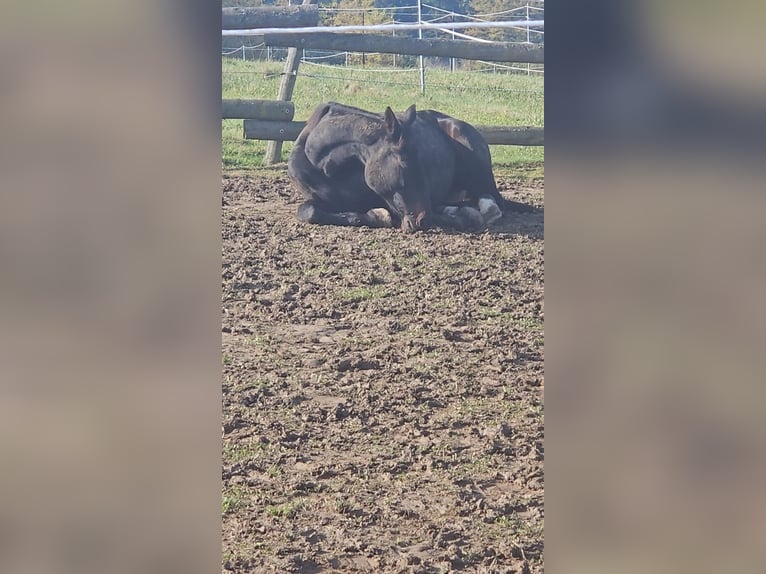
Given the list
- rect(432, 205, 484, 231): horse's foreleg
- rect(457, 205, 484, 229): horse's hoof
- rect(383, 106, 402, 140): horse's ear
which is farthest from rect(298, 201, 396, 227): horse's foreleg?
rect(383, 106, 402, 140): horse's ear

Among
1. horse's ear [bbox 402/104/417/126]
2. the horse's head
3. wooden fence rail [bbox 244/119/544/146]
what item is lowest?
the horse's head

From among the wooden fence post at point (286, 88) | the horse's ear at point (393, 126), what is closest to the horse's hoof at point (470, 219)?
the horse's ear at point (393, 126)

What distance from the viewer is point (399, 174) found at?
619 centimetres

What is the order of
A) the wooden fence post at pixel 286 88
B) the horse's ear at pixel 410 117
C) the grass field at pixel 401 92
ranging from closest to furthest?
the horse's ear at pixel 410 117, the wooden fence post at pixel 286 88, the grass field at pixel 401 92

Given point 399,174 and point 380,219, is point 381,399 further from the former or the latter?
point 399,174

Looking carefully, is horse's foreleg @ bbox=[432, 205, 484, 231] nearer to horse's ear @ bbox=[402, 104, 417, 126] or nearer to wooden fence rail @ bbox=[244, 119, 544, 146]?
horse's ear @ bbox=[402, 104, 417, 126]

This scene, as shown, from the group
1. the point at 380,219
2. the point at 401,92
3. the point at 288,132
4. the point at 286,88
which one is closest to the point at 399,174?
the point at 380,219

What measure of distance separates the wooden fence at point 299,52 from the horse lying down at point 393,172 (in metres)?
1.07

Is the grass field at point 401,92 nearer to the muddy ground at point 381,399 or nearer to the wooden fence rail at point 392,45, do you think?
the wooden fence rail at point 392,45

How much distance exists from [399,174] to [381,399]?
301 centimetres

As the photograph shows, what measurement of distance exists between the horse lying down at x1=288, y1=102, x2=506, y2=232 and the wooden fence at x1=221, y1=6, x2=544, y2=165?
1.07m

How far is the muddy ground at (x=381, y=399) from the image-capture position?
2344 millimetres

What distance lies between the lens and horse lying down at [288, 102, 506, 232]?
6137 millimetres
